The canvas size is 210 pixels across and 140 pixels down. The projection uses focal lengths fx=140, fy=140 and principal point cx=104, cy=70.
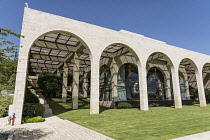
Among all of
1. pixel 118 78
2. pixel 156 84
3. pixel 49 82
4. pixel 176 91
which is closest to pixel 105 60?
pixel 118 78

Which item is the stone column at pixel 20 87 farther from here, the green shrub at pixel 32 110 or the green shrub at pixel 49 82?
the green shrub at pixel 49 82

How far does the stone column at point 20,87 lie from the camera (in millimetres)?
10583

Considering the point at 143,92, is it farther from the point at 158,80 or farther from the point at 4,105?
the point at 4,105

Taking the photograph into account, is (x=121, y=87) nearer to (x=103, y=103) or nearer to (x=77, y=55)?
(x=103, y=103)

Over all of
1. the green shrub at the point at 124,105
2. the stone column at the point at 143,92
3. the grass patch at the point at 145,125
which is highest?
the stone column at the point at 143,92

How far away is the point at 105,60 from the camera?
2566 centimetres

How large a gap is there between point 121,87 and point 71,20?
13.4 metres

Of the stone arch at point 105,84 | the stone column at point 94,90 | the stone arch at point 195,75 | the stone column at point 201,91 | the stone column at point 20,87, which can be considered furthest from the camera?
the stone arch at point 105,84

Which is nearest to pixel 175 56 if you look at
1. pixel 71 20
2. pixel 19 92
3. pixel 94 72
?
pixel 94 72

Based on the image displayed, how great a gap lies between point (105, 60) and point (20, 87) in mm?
16422

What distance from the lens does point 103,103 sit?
2405 centimetres

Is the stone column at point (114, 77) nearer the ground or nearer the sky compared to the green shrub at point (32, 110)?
nearer the sky

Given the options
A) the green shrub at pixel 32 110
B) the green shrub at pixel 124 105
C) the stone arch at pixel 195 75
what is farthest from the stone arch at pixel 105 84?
the stone arch at pixel 195 75

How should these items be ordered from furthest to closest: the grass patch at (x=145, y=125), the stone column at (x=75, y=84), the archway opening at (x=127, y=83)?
the archway opening at (x=127, y=83) < the stone column at (x=75, y=84) < the grass patch at (x=145, y=125)
